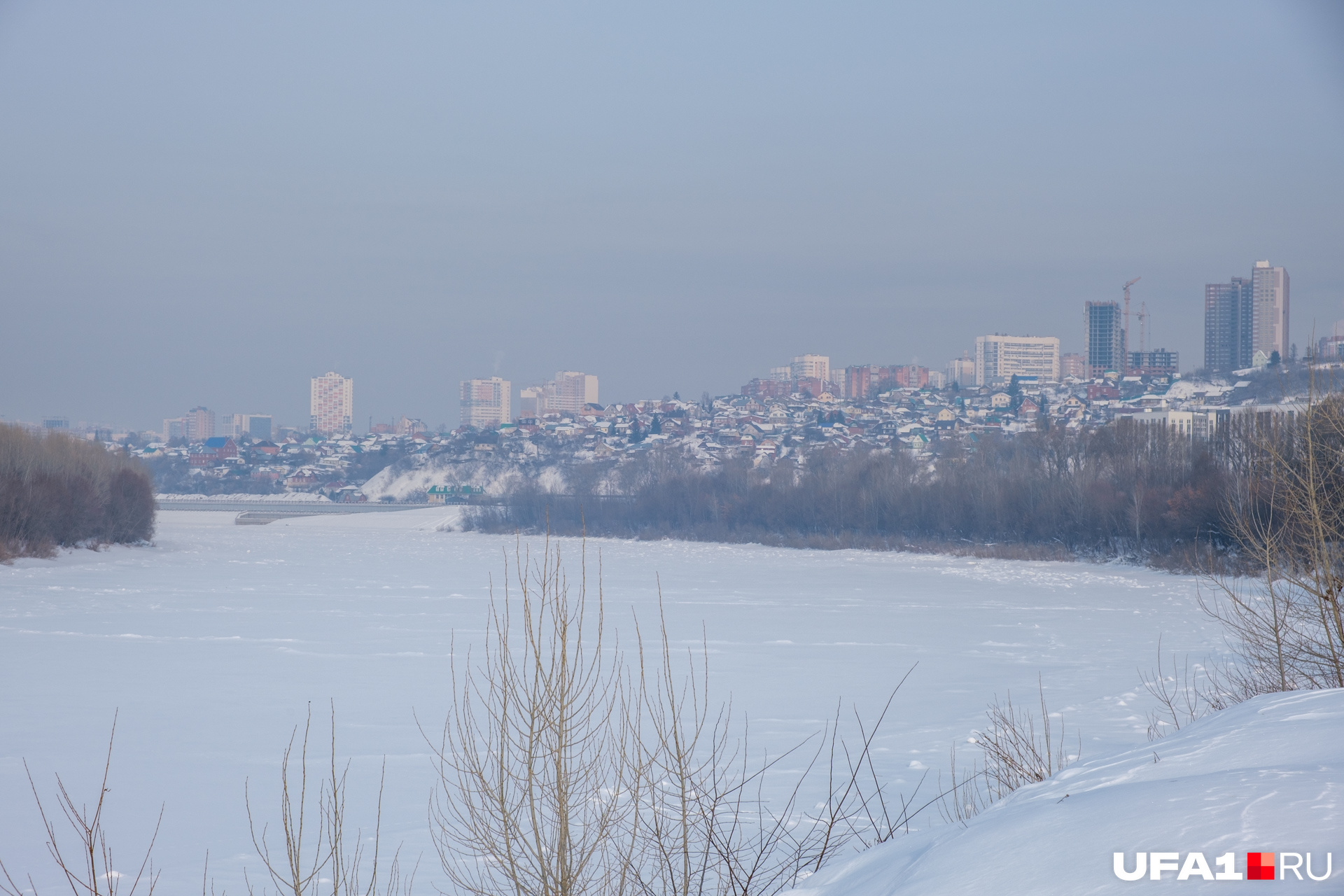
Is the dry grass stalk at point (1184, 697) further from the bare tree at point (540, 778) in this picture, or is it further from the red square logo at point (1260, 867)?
the red square logo at point (1260, 867)

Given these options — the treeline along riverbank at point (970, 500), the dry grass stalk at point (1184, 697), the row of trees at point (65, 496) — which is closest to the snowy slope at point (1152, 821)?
the dry grass stalk at point (1184, 697)

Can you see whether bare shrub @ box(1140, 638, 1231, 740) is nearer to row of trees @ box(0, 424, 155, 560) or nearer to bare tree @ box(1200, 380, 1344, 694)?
bare tree @ box(1200, 380, 1344, 694)

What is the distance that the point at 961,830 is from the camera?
3.76 m

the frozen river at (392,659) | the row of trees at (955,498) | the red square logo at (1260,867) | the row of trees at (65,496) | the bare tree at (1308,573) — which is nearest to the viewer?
the red square logo at (1260,867)

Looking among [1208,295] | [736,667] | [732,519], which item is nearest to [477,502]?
[732,519]

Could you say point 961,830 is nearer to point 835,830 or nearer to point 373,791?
point 835,830

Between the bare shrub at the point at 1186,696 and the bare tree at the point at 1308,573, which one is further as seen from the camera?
the bare shrub at the point at 1186,696

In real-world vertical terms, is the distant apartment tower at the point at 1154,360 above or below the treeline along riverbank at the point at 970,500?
above

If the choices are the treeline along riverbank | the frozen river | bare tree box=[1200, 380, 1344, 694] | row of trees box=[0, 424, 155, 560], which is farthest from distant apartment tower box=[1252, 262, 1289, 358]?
bare tree box=[1200, 380, 1344, 694]

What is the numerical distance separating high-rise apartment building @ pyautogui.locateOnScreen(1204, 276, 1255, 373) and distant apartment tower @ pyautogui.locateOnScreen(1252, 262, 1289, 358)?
101cm

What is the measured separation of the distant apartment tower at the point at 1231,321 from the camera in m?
182

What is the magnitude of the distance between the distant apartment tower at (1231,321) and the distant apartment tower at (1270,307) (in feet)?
3.16

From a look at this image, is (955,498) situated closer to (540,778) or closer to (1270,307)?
(540,778)

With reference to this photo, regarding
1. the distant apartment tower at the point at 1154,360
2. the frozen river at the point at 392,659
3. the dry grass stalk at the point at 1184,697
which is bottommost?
the frozen river at the point at 392,659
